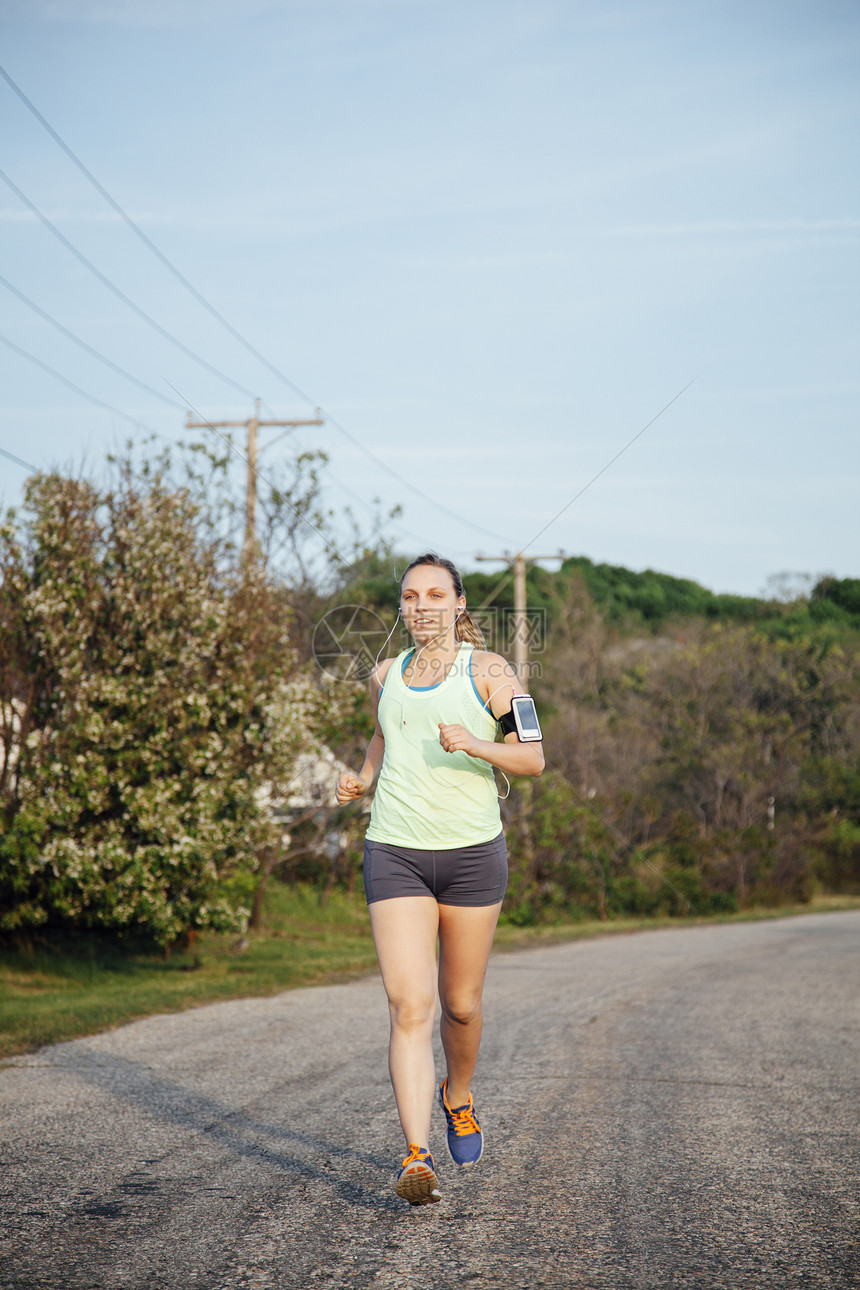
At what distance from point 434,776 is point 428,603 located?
648mm

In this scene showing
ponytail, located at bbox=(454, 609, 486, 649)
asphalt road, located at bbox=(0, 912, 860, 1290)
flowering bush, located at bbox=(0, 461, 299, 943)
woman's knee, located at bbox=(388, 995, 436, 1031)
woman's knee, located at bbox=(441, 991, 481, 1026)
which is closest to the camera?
asphalt road, located at bbox=(0, 912, 860, 1290)

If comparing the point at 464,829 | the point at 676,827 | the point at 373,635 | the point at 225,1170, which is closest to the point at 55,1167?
the point at 225,1170

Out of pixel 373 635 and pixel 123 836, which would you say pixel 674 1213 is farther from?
pixel 373 635

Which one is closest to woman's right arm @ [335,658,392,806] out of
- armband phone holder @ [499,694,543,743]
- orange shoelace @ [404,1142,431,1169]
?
armband phone holder @ [499,694,543,743]

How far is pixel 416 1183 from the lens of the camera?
3.61 metres

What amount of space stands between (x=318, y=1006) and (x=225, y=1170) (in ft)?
17.1

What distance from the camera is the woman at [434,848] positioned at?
12.3 ft

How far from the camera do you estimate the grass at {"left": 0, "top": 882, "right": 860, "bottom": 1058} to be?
8.44m

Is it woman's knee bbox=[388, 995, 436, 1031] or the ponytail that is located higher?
the ponytail

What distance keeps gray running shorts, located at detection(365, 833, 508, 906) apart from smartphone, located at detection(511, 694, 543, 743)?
0.41m

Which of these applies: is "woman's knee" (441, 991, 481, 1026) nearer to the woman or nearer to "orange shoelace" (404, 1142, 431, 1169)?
the woman

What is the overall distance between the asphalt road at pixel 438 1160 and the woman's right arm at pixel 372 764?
1391 mm

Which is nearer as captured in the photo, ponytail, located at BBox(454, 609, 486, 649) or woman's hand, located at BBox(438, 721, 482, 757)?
woman's hand, located at BBox(438, 721, 482, 757)

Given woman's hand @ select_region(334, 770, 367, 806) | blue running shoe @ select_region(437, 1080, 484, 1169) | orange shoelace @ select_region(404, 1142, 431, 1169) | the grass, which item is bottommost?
the grass
